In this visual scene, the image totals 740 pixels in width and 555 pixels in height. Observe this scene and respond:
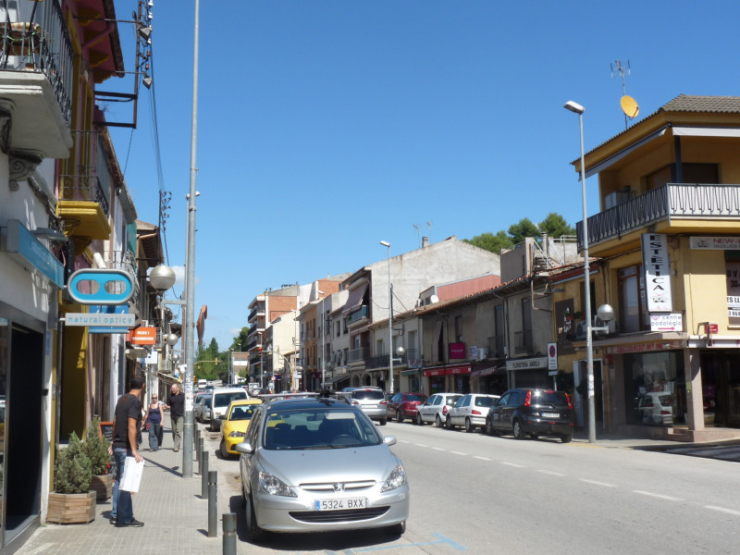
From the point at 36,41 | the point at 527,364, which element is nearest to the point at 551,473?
the point at 36,41

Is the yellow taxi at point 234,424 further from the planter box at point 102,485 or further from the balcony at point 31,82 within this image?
the balcony at point 31,82

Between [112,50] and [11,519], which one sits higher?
[112,50]

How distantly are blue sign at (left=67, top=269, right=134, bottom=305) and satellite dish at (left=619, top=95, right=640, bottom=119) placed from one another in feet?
78.9

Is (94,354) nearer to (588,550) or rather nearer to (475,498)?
(475,498)

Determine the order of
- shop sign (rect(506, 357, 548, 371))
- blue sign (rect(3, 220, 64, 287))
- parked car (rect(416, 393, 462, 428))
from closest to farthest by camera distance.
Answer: blue sign (rect(3, 220, 64, 287)), shop sign (rect(506, 357, 548, 371)), parked car (rect(416, 393, 462, 428))

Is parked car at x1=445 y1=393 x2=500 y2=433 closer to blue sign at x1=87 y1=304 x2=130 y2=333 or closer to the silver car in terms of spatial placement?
blue sign at x1=87 y1=304 x2=130 y2=333

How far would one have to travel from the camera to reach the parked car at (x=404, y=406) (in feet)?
123

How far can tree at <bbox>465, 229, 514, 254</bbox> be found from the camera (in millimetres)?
70625

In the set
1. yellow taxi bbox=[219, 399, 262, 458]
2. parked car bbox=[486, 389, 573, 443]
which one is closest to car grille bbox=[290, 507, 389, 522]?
yellow taxi bbox=[219, 399, 262, 458]

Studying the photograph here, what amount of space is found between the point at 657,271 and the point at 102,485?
1792 centimetres

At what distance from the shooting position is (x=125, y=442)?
31.8ft

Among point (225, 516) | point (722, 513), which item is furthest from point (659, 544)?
point (225, 516)

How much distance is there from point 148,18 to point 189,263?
492 centimetres

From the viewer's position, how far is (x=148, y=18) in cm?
1322
